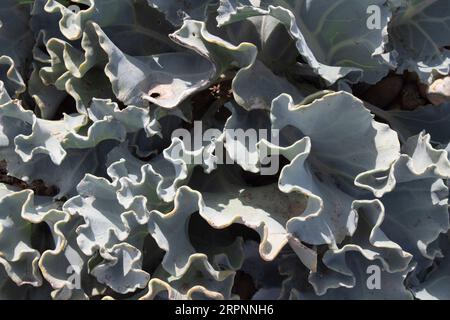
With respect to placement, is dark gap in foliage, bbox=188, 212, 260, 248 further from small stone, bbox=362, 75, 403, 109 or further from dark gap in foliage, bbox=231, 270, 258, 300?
small stone, bbox=362, 75, 403, 109

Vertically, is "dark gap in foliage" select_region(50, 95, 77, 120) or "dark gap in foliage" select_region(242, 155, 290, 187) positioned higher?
"dark gap in foliage" select_region(50, 95, 77, 120)

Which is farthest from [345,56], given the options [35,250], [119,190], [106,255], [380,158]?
[35,250]

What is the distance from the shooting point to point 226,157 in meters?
1.89

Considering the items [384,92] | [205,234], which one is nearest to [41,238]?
[205,234]

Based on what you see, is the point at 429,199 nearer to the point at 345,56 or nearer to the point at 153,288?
the point at 345,56

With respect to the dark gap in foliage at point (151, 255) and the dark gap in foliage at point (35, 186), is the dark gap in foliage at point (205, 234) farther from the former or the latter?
the dark gap in foliage at point (35, 186)

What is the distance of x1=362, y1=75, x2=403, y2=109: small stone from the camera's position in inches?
93.0

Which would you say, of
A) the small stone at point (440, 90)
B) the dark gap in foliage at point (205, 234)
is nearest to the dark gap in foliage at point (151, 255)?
the dark gap in foliage at point (205, 234)

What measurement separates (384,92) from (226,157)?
32.5 inches

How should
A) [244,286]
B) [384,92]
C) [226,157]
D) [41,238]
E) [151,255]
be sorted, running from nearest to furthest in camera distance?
[226,157] → [151,255] → [41,238] → [244,286] → [384,92]

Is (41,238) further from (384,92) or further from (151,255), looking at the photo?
(384,92)

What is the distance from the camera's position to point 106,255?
71.9 inches

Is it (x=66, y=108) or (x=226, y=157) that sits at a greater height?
(x=226, y=157)

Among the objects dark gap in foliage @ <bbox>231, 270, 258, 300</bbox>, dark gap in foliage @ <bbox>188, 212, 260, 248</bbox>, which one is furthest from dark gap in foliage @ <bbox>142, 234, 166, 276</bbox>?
dark gap in foliage @ <bbox>231, 270, 258, 300</bbox>
